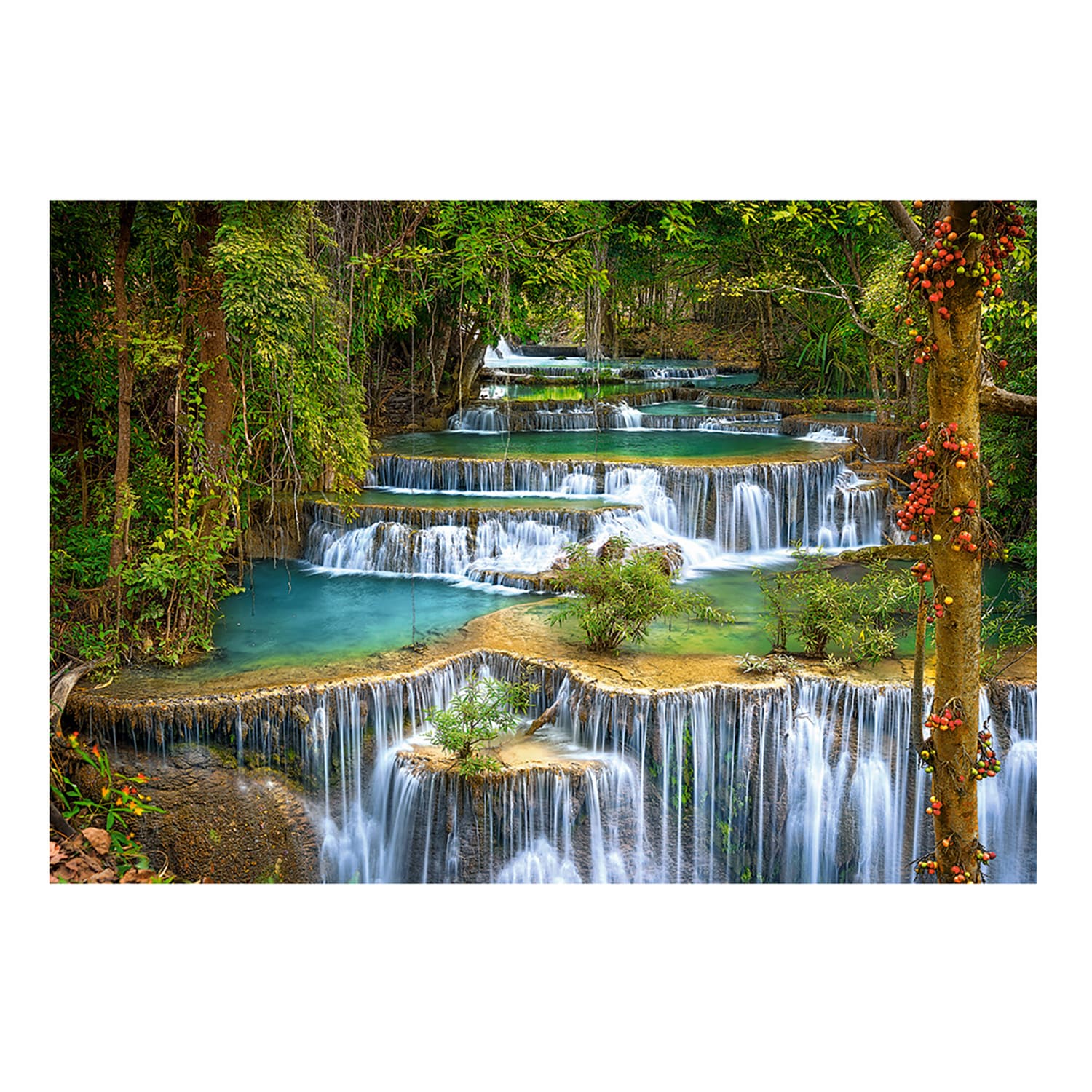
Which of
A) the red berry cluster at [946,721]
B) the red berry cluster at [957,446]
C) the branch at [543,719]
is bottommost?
the branch at [543,719]

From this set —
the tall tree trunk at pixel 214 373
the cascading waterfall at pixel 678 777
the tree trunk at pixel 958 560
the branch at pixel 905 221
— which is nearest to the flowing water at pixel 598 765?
the cascading waterfall at pixel 678 777

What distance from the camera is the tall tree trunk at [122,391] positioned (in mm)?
4117

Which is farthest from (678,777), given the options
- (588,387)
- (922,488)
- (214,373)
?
(588,387)

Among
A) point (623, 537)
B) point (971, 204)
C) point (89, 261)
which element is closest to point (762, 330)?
point (623, 537)

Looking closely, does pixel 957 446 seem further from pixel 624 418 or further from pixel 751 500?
pixel 624 418

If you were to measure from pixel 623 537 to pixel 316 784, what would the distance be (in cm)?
212

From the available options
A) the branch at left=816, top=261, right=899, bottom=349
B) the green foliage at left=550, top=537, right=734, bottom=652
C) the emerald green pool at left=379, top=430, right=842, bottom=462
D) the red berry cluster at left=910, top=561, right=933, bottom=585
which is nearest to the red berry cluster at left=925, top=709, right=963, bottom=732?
the red berry cluster at left=910, top=561, right=933, bottom=585

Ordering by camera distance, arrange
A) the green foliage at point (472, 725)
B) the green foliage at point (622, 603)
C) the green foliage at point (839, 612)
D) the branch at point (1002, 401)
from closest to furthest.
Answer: the branch at point (1002, 401)
the green foliage at point (472, 725)
the green foliage at point (839, 612)
the green foliage at point (622, 603)

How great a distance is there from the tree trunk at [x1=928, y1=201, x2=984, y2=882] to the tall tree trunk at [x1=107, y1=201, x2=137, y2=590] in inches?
120

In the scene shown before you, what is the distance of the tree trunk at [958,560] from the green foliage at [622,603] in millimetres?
2051

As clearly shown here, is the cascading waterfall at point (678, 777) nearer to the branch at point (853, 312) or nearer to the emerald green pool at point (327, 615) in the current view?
the emerald green pool at point (327, 615)

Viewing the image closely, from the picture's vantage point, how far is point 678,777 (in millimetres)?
4094

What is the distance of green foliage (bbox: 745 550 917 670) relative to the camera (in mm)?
4379

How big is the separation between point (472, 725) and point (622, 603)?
37.2 inches
